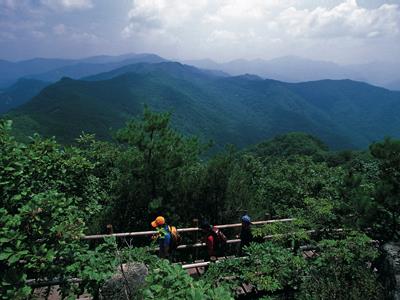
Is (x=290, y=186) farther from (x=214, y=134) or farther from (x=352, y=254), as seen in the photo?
(x=214, y=134)

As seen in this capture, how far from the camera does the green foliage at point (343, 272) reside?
21.7 feet

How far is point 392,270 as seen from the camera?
7.15 m

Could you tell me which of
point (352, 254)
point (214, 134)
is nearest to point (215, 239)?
point (352, 254)

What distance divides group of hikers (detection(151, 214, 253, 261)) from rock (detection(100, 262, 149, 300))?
1.51 meters

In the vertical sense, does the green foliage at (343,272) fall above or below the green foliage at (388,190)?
below

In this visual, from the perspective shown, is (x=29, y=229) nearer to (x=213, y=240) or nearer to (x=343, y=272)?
(x=213, y=240)

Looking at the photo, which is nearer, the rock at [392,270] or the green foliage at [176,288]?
the green foliage at [176,288]

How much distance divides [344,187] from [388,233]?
5.91 feet

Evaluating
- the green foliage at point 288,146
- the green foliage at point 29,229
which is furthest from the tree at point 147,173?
the green foliage at point 288,146

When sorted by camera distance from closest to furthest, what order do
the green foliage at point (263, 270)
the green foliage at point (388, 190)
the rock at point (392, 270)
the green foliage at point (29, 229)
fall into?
the green foliage at point (29, 229), the rock at point (392, 270), the green foliage at point (263, 270), the green foliage at point (388, 190)

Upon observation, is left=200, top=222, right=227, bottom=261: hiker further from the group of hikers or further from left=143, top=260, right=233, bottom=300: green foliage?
left=143, top=260, right=233, bottom=300: green foliage

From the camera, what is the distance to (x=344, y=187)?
32.2 ft

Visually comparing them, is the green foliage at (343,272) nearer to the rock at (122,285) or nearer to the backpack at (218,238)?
the backpack at (218,238)

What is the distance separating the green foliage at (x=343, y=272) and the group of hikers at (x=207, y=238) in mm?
1946
